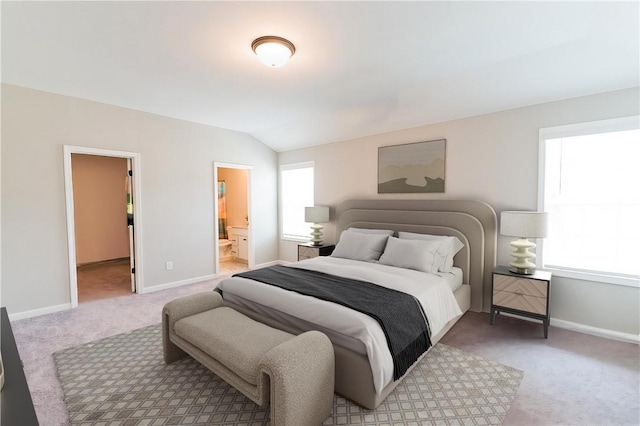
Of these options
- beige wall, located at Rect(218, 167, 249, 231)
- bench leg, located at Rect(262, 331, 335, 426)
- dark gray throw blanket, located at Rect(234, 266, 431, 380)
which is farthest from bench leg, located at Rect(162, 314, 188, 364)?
beige wall, located at Rect(218, 167, 249, 231)

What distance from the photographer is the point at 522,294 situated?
3000mm

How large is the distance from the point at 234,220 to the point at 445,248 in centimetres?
524

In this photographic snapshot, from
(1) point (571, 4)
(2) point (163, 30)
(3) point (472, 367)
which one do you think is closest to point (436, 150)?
(1) point (571, 4)

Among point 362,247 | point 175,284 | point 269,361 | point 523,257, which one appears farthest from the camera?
point 175,284

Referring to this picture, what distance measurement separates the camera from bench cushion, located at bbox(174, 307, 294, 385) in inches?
70.7

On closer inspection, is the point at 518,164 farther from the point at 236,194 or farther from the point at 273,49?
the point at 236,194

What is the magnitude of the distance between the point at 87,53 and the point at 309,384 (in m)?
3.22

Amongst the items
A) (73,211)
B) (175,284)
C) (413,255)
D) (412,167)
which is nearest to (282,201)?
(175,284)

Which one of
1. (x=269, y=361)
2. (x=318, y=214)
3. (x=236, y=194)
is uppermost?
(x=236, y=194)

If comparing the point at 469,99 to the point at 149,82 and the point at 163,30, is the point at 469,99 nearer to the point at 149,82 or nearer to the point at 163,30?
the point at 163,30

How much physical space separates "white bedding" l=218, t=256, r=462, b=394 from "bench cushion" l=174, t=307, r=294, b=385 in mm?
260

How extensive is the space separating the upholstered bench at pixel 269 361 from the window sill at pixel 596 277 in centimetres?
283

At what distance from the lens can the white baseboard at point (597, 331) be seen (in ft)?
9.12

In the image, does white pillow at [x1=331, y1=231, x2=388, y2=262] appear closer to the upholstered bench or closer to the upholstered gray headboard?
the upholstered gray headboard
